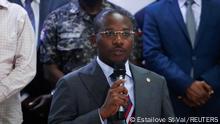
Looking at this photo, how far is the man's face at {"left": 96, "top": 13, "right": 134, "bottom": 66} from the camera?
9.18 feet

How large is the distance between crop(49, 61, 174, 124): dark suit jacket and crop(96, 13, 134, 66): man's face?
0.36 feet

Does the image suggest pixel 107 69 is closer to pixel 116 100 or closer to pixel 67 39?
pixel 116 100

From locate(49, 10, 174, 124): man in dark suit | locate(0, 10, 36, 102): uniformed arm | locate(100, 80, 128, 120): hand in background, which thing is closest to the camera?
locate(100, 80, 128, 120): hand in background

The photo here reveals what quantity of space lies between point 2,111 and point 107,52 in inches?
40.8

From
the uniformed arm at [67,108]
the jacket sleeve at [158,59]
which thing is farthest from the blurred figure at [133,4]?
the uniformed arm at [67,108]

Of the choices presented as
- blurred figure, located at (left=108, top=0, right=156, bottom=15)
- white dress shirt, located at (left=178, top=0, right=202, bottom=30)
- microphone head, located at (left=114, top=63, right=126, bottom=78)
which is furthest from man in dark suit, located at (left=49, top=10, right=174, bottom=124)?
blurred figure, located at (left=108, top=0, right=156, bottom=15)

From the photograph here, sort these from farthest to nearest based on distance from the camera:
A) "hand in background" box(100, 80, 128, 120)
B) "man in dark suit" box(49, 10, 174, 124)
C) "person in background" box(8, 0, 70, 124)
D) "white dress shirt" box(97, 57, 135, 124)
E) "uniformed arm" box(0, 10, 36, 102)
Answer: "person in background" box(8, 0, 70, 124) < "uniformed arm" box(0, 10, 36, 102) < "white dress shirt" box(97, 57, 135, 124) < "man in dark suit" box(49, 10, 174, 124) < "hand in background" box(100, 80, 128, 120)

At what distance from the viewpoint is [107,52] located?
111 inches

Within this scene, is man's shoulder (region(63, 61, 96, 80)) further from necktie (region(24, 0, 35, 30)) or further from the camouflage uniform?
necktie (region(24, 0, 35, 30))

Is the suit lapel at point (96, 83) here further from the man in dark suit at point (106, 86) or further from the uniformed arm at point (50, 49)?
the uniformed arm at point (50, 49)

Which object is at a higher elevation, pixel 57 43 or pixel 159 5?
pixel 159 5

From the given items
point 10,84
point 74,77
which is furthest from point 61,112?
point 10,84

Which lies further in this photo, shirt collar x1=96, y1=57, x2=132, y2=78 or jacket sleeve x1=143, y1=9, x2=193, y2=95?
jacket sleeve x1=143, y1=9, x2=193, y2=95

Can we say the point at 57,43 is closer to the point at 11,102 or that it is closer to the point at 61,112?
the point at 11,102
